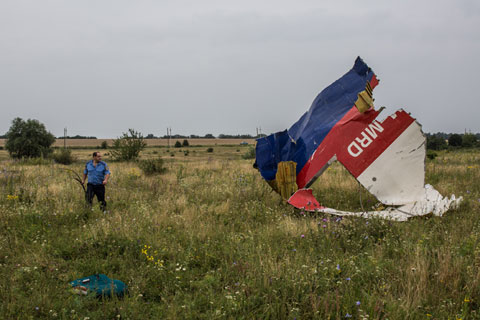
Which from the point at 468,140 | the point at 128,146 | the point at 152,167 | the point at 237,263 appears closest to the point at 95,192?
the point at 237,263

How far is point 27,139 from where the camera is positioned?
37.4m

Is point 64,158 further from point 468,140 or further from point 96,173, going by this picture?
point 468,140

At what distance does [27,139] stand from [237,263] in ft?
134

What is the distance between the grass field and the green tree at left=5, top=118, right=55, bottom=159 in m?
34.6

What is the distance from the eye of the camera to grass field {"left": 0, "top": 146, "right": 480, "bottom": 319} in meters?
3.19

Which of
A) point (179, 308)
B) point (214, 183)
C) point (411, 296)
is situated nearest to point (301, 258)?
point (411, 296)

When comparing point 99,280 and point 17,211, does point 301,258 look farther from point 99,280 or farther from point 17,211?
point 17,211

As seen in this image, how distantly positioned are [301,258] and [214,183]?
645 centimetres

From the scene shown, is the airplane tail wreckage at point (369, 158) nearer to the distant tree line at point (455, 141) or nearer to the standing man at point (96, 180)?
the standing man at point (96, 180)

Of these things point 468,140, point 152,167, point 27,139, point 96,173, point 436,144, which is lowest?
point 152,167

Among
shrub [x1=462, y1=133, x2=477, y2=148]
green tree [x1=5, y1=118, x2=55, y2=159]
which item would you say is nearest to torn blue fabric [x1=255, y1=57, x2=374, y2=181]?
green tree [x1=5, y1=118, x2=55, y2=159]

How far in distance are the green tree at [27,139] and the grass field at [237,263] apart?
34588 millimetres

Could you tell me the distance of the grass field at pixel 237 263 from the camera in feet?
10.5

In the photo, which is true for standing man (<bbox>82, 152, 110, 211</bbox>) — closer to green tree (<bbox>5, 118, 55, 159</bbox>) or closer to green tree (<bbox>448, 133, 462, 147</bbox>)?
green tree (<bbox>5, 118, 55, 159</bbox>)
